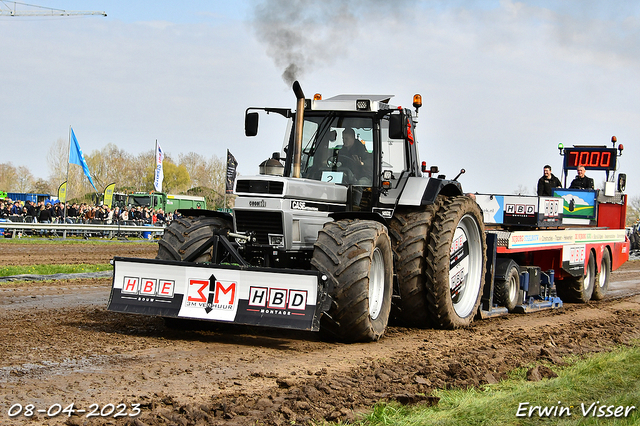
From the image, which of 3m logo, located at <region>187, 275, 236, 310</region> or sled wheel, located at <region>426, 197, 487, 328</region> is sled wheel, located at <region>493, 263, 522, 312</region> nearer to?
sled wheel, located at <region>426, 197, 487, 328</region>

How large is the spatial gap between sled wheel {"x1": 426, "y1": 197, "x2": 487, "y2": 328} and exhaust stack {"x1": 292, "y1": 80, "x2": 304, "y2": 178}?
74.1 inches

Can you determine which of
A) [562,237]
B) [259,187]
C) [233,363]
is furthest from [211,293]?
[562,237]

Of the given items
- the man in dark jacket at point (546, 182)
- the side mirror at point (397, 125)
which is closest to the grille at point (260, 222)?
the side mirror at point (397, 125)

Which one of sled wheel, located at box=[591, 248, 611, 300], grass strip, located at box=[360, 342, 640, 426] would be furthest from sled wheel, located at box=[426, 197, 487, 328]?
sled wheel, located at box=[591, 248, 611, 300]

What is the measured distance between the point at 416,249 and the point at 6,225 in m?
22.6

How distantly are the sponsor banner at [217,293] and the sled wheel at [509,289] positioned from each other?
4811mm

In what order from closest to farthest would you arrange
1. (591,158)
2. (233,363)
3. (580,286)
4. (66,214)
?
(233,363) → (580,286) → (591,158) → (66,214)

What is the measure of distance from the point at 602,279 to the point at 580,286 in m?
1.65

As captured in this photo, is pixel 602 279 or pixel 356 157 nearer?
pixel 356 157

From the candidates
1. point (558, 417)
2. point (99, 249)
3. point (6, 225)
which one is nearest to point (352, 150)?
point (558, 417)

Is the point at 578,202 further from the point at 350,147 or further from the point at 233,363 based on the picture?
the point at 233,363

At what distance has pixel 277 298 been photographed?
22.8 feet

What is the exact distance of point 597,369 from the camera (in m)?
6.25

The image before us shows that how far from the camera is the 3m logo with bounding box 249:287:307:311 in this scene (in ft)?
22.4
